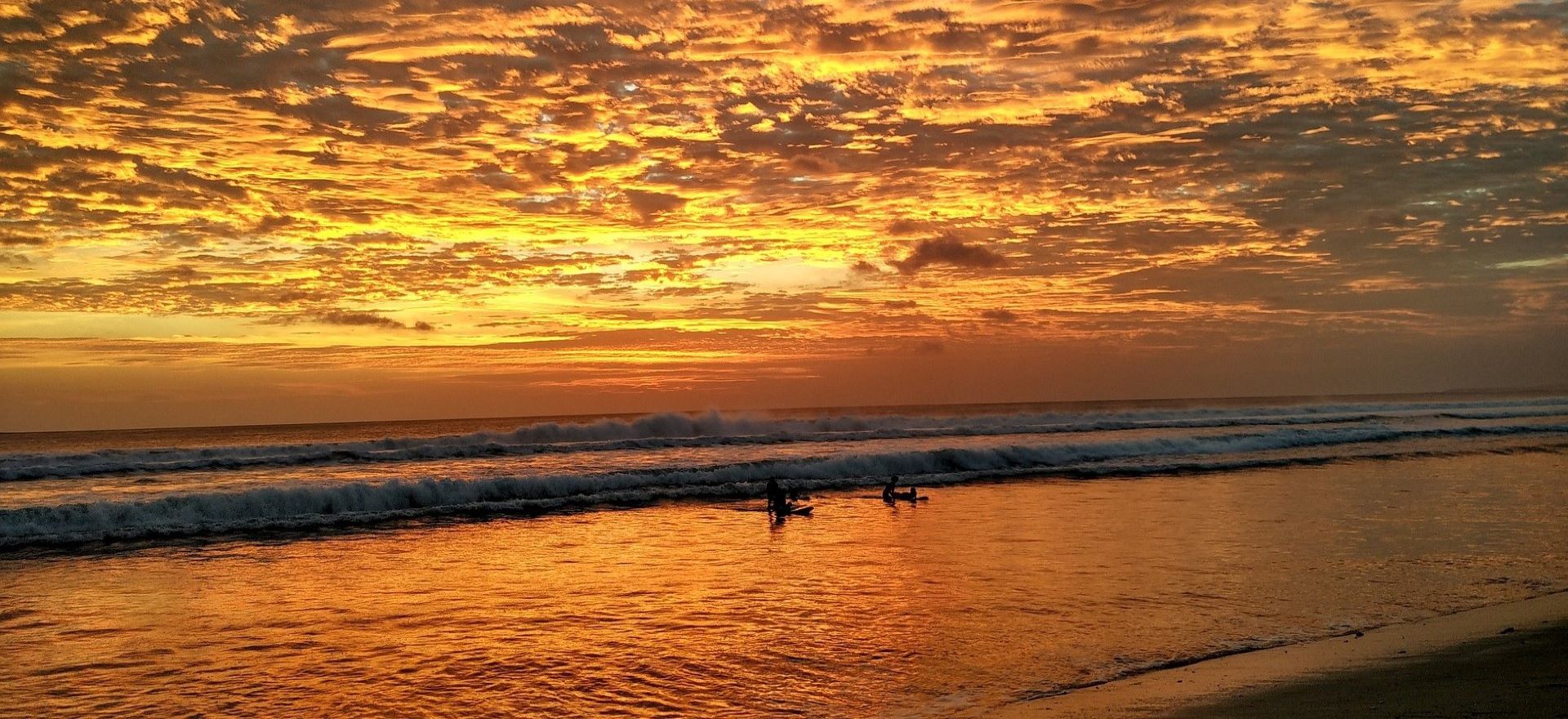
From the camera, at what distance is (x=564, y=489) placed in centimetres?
3038

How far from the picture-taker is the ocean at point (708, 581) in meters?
10.2

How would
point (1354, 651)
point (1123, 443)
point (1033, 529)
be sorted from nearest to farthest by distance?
point (1354, 651) → point (1033, 529) → point (1123, 443)

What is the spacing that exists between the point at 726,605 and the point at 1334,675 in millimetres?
7438

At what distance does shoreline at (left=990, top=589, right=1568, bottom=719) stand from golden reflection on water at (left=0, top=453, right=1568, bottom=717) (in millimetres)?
552

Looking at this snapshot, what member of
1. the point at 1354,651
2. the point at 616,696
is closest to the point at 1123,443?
the point at 1354,651

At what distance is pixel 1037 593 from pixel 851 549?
5271mm

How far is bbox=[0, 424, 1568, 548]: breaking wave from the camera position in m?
23.4

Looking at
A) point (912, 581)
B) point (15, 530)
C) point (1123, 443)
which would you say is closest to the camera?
point (912, 581)

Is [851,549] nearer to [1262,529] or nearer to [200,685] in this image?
[1262,529]

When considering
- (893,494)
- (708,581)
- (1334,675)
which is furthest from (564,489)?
(1334,675)

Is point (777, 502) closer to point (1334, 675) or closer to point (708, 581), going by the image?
point (708, 581)

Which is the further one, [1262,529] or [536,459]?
[536,459]

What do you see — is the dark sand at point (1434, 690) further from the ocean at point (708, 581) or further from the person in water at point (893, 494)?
the person in water at point (893, 494)

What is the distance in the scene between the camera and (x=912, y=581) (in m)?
15.2
